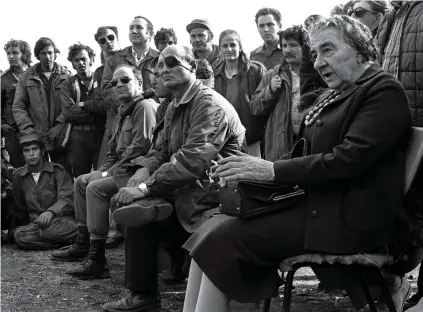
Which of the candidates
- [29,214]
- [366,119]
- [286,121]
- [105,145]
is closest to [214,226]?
[366,119]

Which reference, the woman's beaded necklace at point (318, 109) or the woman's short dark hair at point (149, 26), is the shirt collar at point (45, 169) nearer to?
the woman's short dark hair at point (149, 26)

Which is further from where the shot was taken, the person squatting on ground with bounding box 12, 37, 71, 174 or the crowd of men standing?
the person squatting on ground with bounding box 12, 37, 71, 174

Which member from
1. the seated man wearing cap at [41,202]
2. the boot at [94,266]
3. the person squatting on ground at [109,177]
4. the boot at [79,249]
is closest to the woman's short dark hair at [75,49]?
the seated man wearing cap at [41,202]

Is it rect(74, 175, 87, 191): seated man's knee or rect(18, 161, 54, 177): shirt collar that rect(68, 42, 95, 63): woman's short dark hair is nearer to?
rect(18, 161, 54, 177): shirt collar

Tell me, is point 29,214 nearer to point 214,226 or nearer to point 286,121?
point 286,121

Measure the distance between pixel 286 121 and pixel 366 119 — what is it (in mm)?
2676

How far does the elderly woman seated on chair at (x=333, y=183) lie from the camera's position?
9.92 feet

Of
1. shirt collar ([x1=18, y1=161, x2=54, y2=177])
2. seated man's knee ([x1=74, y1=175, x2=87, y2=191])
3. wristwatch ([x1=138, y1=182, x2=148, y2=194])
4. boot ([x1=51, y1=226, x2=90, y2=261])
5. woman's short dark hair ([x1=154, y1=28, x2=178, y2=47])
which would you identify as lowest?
boot ([x1=51, y1=226, x2=90, y2=261])

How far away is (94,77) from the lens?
8.17 m

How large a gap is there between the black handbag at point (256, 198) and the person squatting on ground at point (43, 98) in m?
5.37

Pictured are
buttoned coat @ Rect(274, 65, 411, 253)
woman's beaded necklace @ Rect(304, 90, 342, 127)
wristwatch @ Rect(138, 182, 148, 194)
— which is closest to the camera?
buttoned coat @ Rect(274, 65, 411, 253)

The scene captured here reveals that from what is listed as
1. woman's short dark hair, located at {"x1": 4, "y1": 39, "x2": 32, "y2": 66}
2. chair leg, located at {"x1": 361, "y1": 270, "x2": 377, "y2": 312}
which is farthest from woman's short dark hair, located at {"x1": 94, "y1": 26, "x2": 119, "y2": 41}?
chair leg, located at {"x1": 361, "y1": 270, "x2": 377, "y2": 312}

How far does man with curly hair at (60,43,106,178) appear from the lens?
7.94m

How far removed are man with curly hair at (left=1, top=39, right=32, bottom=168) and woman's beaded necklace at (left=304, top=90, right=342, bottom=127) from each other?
6237 mm
